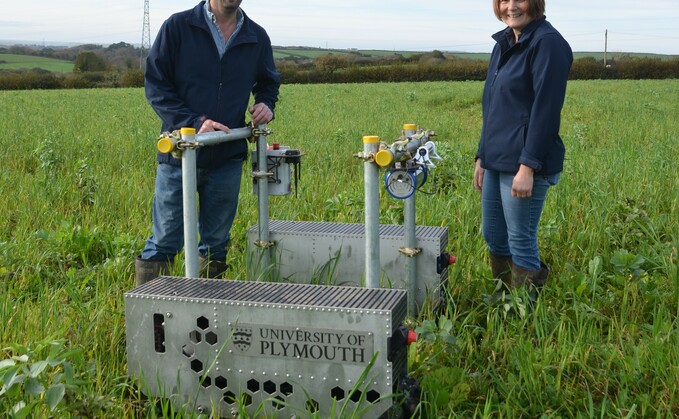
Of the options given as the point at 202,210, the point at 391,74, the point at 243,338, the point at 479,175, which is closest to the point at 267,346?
the point at 243,338

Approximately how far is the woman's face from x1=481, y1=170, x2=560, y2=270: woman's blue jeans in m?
0.66

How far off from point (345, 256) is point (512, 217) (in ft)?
2.72

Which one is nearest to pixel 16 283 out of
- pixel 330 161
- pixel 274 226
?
pixel 274 226

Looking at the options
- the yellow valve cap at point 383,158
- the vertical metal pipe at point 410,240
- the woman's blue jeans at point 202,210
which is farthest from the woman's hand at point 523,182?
the woman's blue jeans at point 202,210

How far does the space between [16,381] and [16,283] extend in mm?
1778

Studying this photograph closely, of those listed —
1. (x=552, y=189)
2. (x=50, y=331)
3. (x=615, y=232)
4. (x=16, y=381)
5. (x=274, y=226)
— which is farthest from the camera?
(x=552, y=189)

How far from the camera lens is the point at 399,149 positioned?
2711mm

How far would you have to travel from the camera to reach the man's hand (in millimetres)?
3436

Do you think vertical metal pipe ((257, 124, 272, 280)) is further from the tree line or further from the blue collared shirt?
the tree line

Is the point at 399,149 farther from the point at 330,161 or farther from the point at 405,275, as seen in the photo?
the point at 330,161

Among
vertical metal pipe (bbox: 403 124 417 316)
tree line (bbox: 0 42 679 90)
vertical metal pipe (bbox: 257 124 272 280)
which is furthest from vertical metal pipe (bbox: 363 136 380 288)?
tree line (bbox: 0 42 679 90)

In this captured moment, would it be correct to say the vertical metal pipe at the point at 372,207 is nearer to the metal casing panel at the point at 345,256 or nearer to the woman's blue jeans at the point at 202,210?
the metal casing panel at the point at 345,256

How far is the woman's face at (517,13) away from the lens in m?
3.07

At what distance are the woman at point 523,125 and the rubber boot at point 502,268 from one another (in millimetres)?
115
